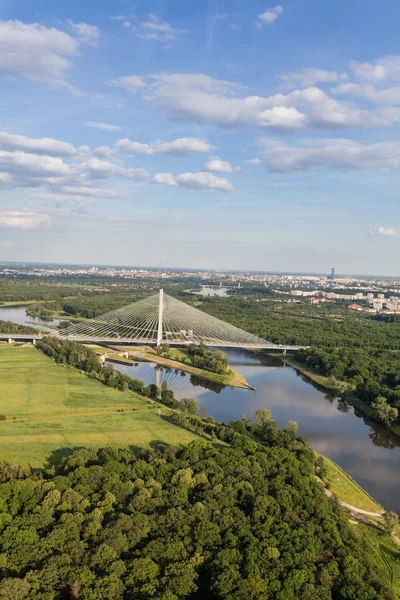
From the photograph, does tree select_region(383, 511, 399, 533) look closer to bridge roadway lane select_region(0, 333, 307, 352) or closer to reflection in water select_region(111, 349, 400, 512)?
reflection in water select_region(111, 349, 400, 512)

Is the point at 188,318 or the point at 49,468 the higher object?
the point at 188,318

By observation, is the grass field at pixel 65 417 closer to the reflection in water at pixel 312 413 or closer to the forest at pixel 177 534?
the forest at pixel 177 534

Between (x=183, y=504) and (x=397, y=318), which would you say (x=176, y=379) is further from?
(x=397, y=318)

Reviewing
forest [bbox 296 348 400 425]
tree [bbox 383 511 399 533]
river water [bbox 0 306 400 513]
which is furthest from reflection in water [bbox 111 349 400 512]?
tree [bbox 383 511 399 533]

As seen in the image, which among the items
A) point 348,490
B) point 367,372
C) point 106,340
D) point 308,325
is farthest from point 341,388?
point 308,325

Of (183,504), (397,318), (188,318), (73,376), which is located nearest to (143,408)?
(73,376)

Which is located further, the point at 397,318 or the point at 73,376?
the point at 397,318

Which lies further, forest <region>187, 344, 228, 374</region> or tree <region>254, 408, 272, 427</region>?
forest <region>187, 344, 228, 374</region>

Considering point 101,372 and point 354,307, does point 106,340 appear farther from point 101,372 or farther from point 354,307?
point 354,307
